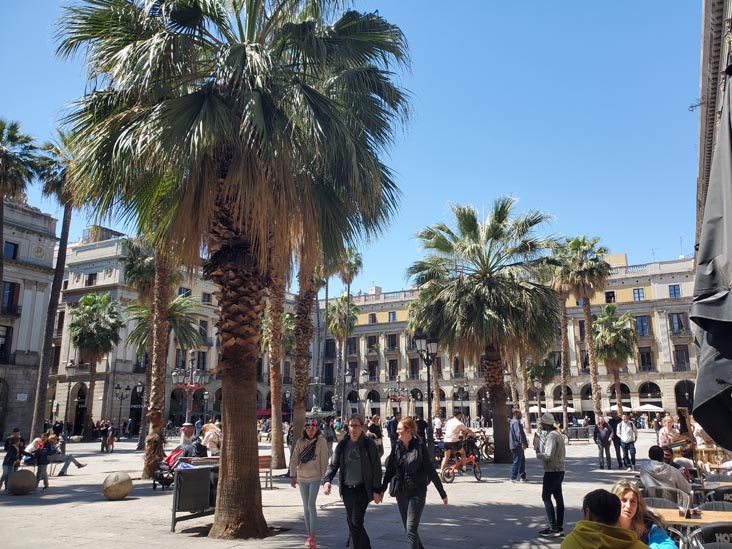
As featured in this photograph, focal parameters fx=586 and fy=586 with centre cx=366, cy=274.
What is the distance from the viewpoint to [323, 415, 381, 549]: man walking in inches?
255

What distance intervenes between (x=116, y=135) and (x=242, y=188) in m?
2.08

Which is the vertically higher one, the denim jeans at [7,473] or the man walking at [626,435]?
the man walking at [626,435]

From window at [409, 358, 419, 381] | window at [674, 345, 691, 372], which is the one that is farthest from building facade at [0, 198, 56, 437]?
window at [674, 345, 691, 372]

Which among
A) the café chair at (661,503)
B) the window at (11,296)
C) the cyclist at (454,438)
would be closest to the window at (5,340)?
the window at (11,296)

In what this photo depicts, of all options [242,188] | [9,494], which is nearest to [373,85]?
[242,188]

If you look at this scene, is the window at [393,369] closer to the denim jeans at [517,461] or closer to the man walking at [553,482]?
the denim jeans at [517,461]

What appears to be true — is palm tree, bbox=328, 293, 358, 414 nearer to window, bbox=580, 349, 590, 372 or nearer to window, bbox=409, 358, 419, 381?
window, bbox=409, 358, 419, 381

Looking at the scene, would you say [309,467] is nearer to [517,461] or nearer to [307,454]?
[307,454]

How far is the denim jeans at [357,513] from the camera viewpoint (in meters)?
6.43

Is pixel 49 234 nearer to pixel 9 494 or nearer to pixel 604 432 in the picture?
pixel 9 494

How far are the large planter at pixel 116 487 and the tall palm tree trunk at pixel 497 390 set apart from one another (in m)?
10.9

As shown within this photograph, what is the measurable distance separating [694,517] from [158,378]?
13809mm

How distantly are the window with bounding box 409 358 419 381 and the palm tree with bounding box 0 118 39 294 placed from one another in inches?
1912

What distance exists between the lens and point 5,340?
130 ft
